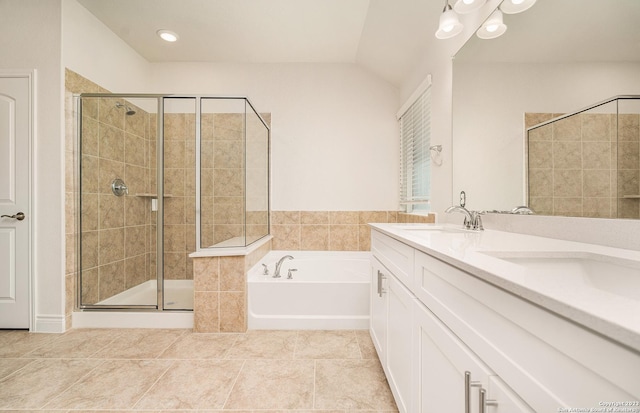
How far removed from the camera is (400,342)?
1.18 m

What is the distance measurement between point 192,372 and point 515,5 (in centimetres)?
257

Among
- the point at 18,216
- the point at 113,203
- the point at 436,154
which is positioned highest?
the point at 436,154

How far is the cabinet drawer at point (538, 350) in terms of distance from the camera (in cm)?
34

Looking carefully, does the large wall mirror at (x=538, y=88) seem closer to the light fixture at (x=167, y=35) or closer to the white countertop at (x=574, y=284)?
the white countertop at (x=574, y=284)

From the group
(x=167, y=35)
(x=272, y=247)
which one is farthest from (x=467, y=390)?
(x=167, y=35)

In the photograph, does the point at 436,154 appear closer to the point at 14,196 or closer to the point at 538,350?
the point at 538,350

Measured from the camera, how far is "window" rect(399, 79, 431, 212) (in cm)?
242

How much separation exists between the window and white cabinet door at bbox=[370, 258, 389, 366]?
1.04m

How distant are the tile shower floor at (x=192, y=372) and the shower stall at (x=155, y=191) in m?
0.41

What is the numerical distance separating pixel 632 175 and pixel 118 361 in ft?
8.66

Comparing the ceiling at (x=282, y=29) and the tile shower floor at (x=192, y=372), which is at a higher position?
the ceiling at (x=282, y=29)

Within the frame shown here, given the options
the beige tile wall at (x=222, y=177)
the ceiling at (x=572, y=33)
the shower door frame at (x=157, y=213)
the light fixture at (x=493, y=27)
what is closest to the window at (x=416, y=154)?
the light fixture at (x=493, y=27)

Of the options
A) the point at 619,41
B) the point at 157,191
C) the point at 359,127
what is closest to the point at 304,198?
the point at 359,127

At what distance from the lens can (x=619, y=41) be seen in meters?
A: 0.88
